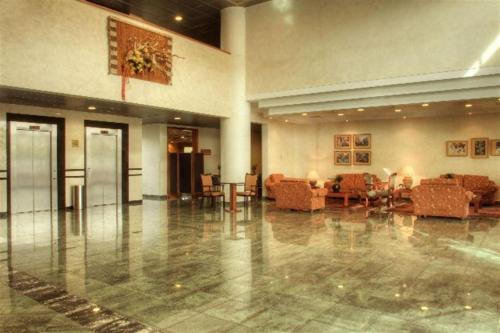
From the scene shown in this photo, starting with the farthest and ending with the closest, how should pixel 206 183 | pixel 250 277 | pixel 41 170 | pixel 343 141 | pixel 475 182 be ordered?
pixel 343 141
pixel 475 182
pixel 206 183
pixel 41 170
pixel 250 277

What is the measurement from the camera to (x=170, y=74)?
423 inches

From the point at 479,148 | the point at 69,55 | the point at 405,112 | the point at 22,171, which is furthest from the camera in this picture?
the point at 479,148

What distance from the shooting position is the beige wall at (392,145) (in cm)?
1386

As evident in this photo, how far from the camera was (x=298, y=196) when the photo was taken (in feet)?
37.1

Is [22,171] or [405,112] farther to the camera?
[405,112]

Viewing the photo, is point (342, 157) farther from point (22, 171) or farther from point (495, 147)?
point (22, 171)

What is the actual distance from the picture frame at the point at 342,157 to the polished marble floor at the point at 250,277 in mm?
7206

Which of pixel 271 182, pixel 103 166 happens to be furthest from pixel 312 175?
pixel 103 166

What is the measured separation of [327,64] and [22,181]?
28.6ft

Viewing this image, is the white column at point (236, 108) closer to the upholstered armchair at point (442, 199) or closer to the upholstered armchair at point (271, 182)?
the upholstered armchair at point (271, 182)

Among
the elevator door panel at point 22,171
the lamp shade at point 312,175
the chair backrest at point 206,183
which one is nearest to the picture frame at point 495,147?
the lamp shade at point 312,175

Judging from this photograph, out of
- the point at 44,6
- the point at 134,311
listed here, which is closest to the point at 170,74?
the point at 44,6

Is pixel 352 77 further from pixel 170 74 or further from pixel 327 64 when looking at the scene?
pixel 170 74

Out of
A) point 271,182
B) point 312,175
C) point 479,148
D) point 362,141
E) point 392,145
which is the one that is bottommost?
point 271,182
